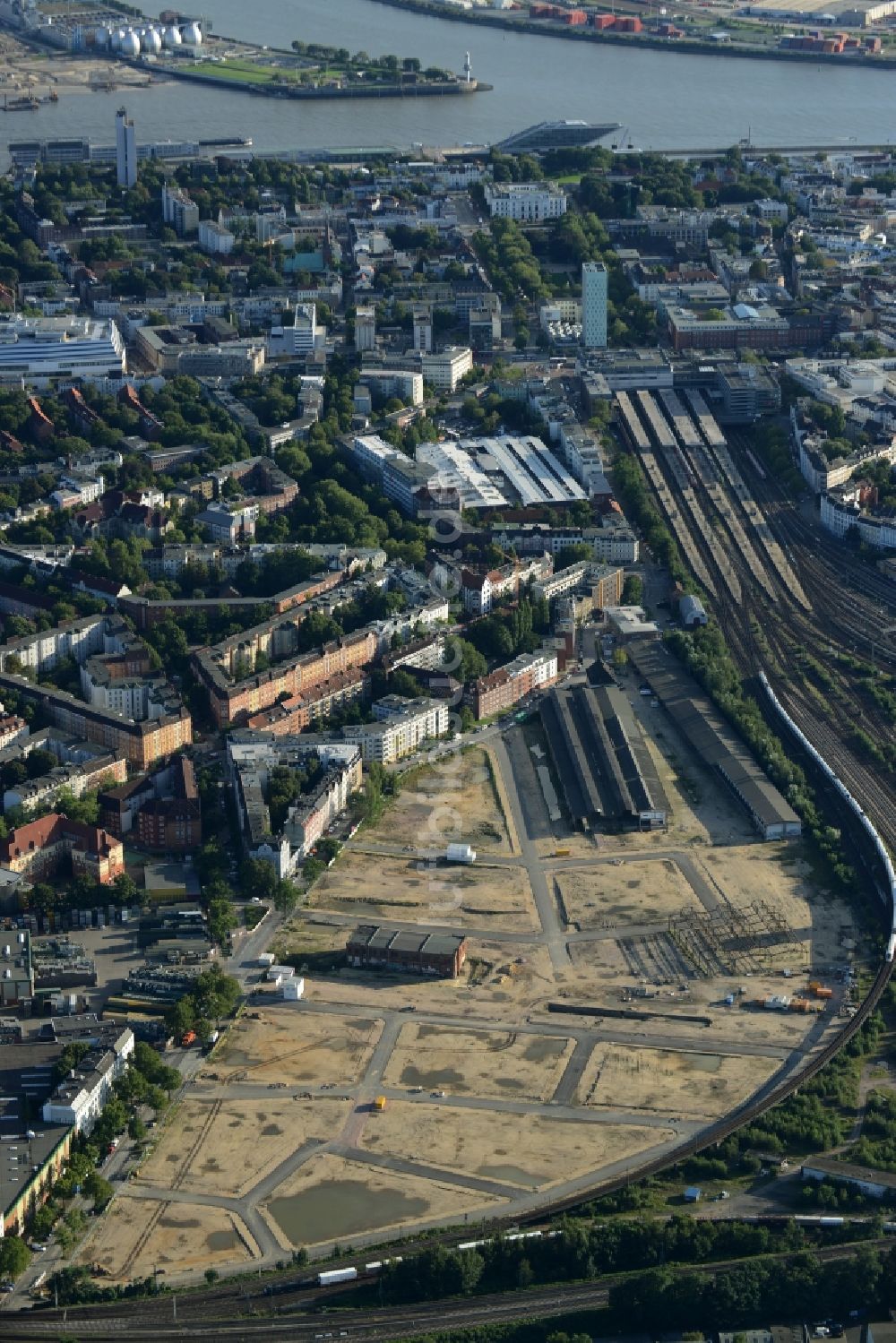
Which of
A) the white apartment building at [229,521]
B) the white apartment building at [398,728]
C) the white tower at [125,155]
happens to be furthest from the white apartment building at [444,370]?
the white tower at [125,155]

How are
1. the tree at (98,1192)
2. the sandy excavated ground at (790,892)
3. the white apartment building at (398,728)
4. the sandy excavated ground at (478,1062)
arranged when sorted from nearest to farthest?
the tree at (98,1192), the sandy excavated ground at (478,1062), the sandy excavated ground at (790,892), the white apartment building at (398,728)

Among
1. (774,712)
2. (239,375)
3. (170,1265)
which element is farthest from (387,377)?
(170,1265)

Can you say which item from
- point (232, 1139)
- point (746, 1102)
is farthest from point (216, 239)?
point (746, 1102)

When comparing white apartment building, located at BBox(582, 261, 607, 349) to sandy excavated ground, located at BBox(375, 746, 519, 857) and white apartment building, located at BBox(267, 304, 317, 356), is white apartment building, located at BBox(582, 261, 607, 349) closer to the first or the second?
white apartment building, located at BBox(267, 304, 317, 356)

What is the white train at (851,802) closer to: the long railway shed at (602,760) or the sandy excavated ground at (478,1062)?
the long railway shed at (602,760)

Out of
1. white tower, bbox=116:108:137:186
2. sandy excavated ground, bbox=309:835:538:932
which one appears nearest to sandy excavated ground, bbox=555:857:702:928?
sandy excavated ground, bbox=309:835:538:932

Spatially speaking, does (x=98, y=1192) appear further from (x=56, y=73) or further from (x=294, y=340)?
(x=56, y=73)

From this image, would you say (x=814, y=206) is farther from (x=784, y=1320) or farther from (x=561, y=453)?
(x=784, y=1320)
